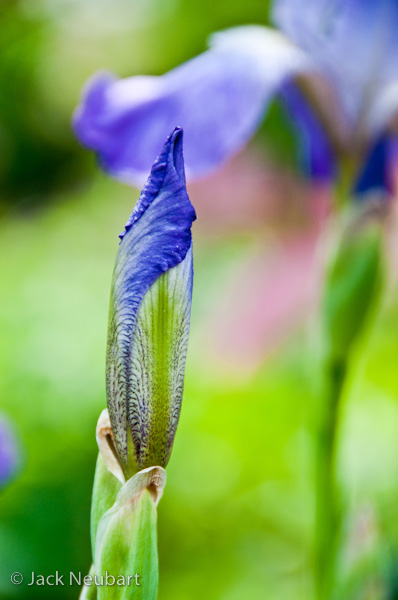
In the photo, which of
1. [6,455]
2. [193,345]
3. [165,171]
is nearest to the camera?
[165,171]

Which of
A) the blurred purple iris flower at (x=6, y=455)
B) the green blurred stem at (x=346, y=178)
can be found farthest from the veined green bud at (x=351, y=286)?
the blurred purple iris flower at (x=6, y=455)

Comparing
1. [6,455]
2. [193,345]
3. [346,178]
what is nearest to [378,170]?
[346,178]

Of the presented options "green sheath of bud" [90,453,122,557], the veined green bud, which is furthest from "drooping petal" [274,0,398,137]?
"green sheath of bud" [90,453,122,557]

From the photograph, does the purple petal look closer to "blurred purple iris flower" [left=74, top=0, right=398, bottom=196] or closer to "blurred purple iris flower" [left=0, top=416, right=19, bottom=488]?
"blurred purple iris flower" [left=74, top=0, right=398, bottom=196]

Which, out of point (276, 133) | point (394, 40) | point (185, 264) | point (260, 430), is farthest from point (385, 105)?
point (276, 133)

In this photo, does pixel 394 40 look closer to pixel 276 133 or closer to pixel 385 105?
pixel 385 105

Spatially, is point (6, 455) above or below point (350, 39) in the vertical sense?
below

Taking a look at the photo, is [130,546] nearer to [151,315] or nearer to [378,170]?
[151,315]
